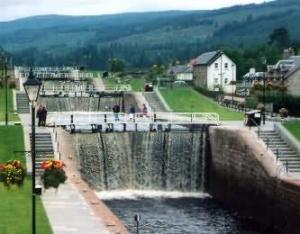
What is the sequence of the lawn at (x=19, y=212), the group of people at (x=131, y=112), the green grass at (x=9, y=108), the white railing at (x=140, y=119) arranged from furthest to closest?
the green grass at (x=9, y=108) < the group of people at (x=131, y=112) < the white railing at (x=140, y=119) < the lawn at (x=19, y=212)

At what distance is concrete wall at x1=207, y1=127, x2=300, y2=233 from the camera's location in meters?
37.0

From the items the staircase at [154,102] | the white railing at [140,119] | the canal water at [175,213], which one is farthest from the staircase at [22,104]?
the canal water at [175,213]

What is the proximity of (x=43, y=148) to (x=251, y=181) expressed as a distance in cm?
1076

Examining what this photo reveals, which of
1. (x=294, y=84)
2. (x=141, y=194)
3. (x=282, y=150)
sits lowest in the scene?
(x=141, y=194)

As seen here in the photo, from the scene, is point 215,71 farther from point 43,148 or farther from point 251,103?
point 43,148

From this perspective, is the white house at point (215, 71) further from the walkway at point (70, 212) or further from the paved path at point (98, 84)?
the walkway at point (70, 212)

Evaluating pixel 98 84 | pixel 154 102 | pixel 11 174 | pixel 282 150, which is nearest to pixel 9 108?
pixel 154 102

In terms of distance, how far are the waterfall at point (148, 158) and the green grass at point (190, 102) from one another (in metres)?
12.7

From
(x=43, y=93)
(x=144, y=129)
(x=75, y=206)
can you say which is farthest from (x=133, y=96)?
(x=75, y=206)

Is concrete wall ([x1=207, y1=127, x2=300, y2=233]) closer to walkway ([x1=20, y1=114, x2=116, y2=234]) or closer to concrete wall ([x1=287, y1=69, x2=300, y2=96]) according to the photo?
walkway ([x1=20, y1=114, x2=116, y2=234])

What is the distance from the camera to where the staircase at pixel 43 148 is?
40.8m

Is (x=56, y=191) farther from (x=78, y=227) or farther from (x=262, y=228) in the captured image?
(x=262, y=228)

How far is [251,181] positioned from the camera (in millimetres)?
42594

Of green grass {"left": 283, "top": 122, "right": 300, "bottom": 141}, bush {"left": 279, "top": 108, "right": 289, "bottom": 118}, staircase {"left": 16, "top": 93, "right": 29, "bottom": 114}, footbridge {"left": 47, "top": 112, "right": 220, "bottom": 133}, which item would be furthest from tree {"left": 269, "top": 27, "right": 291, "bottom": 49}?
green grass {"left": 283, "top": 122, "right": 300, "bottom": 141}
